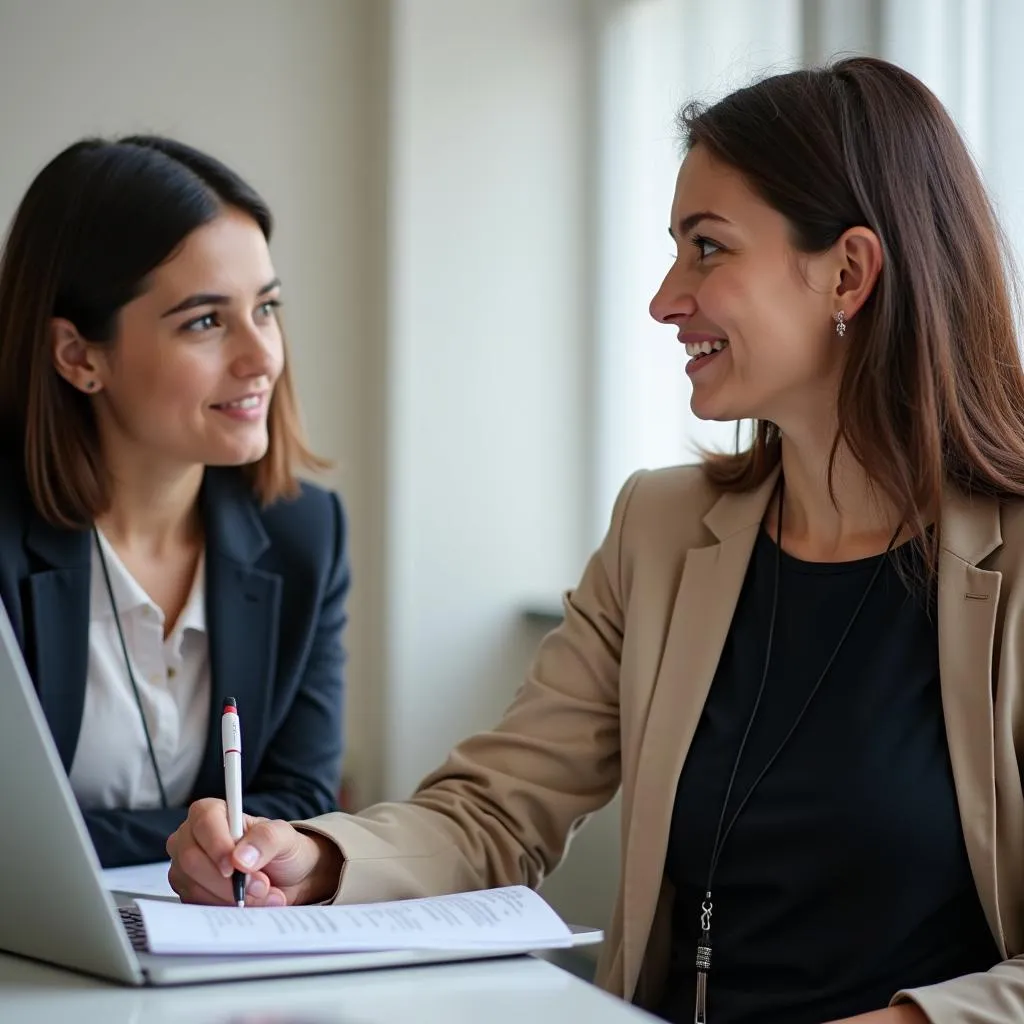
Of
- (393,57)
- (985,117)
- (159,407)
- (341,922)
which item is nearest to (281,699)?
(159,407)

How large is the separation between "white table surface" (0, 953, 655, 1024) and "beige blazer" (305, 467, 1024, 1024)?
0.29 m

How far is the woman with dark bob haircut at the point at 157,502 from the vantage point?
213 centimetres

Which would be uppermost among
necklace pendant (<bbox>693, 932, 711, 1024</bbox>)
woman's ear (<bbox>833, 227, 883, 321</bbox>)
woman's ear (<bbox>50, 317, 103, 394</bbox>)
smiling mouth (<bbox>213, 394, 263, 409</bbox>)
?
woman's ear (<bbox>833, 227, 883, 321</bbox>)

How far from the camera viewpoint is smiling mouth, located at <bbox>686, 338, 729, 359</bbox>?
1.61m

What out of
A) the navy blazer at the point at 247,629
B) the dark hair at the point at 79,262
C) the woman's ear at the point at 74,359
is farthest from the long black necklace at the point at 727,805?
the woman's ear at the point at 74,359

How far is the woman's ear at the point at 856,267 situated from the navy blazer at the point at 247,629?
1.10m

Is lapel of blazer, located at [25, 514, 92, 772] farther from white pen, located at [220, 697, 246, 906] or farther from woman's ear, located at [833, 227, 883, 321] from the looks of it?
woman's ear, located at [833, 227, 883, 321]

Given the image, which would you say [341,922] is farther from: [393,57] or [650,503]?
[393,57]

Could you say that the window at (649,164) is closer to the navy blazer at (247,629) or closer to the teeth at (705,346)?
the navy blazer at (247,629)

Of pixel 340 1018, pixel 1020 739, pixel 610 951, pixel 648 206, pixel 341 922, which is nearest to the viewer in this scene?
pixel 340 1018

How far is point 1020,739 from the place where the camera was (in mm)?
1368

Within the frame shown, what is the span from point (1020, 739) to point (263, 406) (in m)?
1.40

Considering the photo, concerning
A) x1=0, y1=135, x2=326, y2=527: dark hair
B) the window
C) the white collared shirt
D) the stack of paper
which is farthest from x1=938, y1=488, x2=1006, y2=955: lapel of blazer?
the window

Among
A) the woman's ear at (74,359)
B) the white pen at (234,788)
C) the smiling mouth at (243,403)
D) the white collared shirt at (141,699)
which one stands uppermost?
the woman's ear at (74,359)
